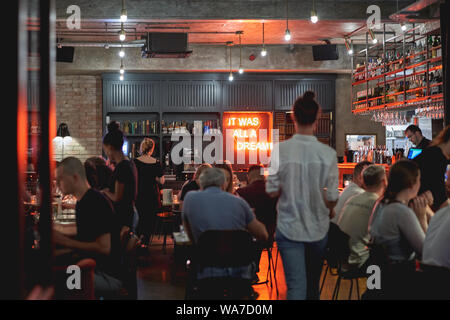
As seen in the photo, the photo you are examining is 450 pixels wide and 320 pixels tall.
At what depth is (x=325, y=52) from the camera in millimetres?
10805

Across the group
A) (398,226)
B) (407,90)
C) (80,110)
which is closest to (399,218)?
(398,226)

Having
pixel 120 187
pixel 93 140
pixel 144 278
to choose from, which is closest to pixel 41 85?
pixel 120 187

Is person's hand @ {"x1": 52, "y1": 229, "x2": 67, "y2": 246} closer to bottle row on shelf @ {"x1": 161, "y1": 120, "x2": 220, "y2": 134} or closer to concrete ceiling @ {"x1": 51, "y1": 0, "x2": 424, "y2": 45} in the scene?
concrete ceiling @ {"x1": 51, "y1": 0, "x2": 424, "y2": 45}

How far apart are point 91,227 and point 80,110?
877cm

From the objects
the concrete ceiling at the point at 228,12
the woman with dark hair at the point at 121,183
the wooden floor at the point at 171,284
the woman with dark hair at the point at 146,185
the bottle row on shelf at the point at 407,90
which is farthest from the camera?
the concrete ceiling at the point at 228,12

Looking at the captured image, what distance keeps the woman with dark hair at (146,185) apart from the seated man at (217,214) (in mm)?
3711

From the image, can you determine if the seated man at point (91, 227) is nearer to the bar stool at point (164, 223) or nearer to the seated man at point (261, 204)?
the seated man at point (261, 204)

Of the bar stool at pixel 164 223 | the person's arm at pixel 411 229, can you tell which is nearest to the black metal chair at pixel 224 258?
the person's arm at pixel 411 229

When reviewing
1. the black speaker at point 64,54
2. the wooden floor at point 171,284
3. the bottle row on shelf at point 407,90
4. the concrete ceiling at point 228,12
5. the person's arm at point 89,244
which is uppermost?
the concrete ceiling at point 228,12

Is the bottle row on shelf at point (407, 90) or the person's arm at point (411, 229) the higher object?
the bottle row on shelf at point (407, 90)

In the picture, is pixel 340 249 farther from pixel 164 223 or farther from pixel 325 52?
pixel 325 52

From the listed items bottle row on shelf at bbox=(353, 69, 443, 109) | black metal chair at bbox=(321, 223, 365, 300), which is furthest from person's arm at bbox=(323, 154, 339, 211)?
bottle row on shelf at bbox=(353, 69, 443, 109)

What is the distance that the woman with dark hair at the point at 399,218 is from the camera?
351 cm
